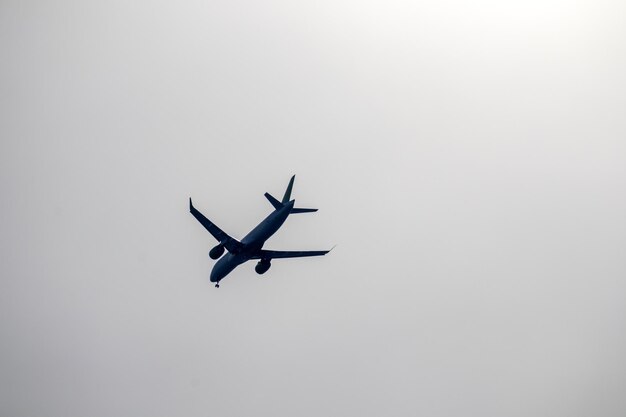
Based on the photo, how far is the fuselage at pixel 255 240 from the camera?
62.1m

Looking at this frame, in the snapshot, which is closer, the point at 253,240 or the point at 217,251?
the point at 253,240

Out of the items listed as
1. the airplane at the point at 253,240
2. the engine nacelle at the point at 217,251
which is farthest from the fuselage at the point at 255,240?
the engine nacelle at the point at 217,251

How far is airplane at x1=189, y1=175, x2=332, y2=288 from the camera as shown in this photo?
2458 inches

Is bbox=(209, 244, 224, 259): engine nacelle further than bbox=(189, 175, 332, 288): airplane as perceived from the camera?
Yes

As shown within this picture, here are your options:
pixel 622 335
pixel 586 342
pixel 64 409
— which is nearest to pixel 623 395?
pixel 622 335

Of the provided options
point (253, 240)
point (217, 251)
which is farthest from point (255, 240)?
point (217, 251)

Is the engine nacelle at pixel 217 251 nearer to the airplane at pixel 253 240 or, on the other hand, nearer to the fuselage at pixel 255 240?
the airplane at pixel 253 240

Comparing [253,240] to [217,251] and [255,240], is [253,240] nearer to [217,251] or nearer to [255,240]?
[255,240]

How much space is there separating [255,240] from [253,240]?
0.22m

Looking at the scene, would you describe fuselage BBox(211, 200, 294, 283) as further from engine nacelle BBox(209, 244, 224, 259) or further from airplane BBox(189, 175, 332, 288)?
engine nacelle BBox(209, 244, 224, 259)

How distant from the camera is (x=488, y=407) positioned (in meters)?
121

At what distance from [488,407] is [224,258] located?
7273 centimetres

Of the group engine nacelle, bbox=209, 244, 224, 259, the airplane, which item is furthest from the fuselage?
engine nacelle, bbox=209, 244, 224, 259

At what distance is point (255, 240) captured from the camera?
65.8 meters
